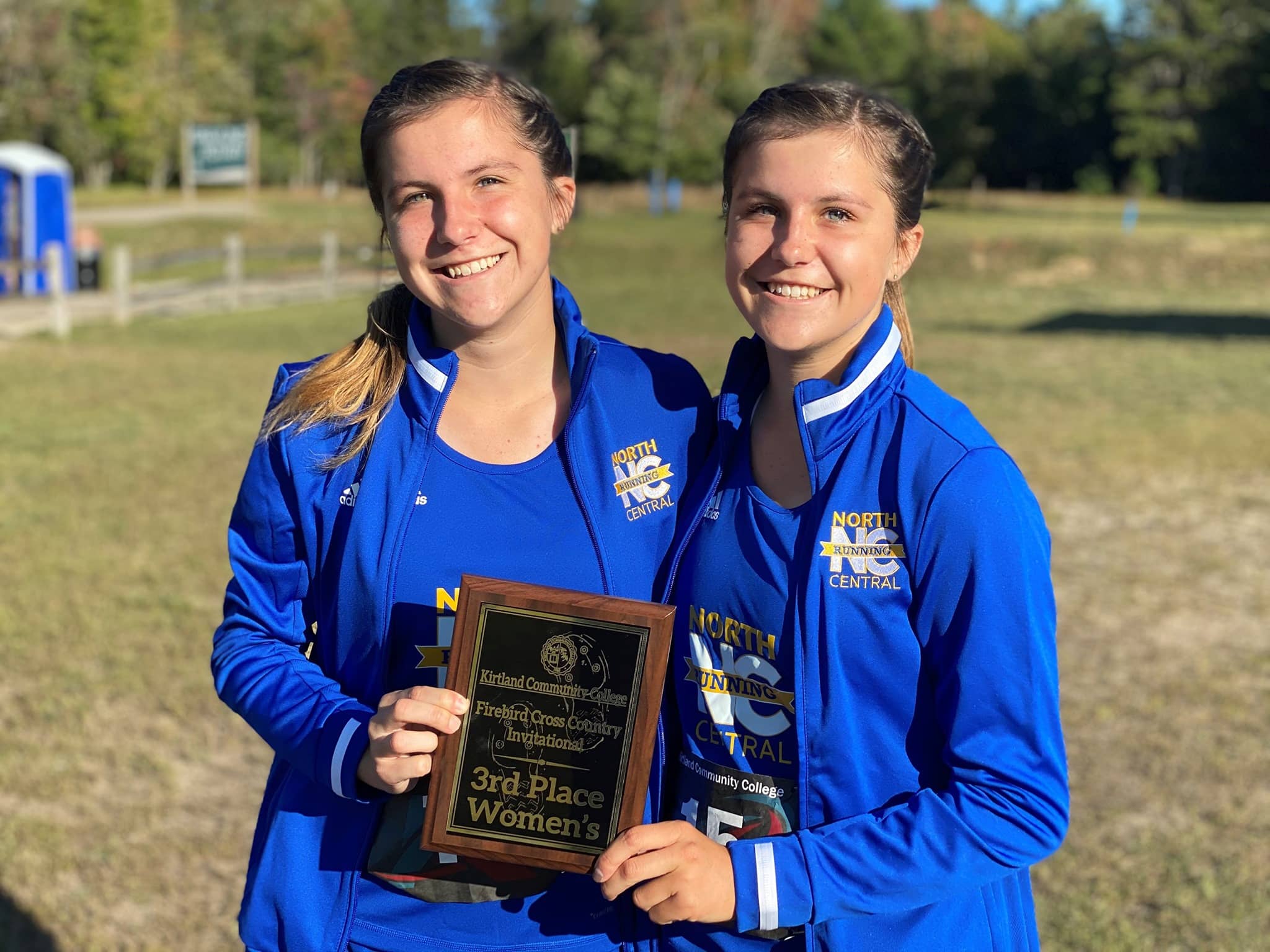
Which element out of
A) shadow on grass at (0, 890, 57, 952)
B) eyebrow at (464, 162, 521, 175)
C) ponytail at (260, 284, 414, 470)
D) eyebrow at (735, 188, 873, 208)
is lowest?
shadow on grass at (0, 890, 57, 952)

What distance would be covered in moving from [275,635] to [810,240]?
42.9 inches

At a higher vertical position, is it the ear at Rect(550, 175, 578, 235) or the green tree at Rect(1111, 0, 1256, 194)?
the green tree at Rect(1111, 0, 1256, 194)

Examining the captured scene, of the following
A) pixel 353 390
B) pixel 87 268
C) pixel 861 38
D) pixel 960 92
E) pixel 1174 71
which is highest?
pixel 861 38

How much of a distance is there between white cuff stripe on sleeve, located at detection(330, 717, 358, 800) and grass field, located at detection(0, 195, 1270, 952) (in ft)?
4.49

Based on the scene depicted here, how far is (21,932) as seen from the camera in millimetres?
4371

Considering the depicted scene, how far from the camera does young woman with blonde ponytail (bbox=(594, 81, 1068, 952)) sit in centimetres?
177

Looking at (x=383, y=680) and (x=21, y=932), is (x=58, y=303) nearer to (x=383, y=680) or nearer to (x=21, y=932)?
(x=21, y=932)

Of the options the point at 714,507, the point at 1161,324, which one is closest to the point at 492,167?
the point at 714,507

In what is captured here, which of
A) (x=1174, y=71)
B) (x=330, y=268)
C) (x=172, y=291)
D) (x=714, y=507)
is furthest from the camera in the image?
(x=1174, y=71)

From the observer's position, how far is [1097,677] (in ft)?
21.7

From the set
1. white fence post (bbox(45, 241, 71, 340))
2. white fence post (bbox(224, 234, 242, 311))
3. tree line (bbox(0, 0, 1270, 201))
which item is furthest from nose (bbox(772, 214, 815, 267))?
tree line (bbox(0, 0, 1270, 201))

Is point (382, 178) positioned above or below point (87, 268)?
above

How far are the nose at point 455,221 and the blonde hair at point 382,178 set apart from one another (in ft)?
0.46

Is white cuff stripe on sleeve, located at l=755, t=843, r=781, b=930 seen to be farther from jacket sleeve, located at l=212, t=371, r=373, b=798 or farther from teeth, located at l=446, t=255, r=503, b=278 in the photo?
teeth, located at l=446, t=255, r=503, b=278
